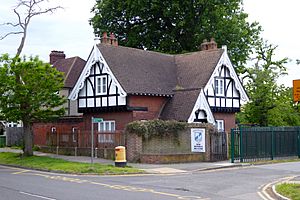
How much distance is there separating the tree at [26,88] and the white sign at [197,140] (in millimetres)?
9299

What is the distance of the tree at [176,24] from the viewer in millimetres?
48531

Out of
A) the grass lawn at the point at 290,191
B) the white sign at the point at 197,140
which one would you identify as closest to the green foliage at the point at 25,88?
the white sign at the point at 197,140

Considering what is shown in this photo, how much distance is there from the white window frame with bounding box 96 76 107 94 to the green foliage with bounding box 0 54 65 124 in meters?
4.41

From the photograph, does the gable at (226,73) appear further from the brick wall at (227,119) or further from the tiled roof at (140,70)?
the tiled roof at (140,70)

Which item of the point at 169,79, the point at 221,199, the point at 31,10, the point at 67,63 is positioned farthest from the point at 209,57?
the point at 221,199

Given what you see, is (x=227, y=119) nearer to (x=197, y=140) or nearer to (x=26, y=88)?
(x=197, y=140)

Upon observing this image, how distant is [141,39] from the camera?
50.9m

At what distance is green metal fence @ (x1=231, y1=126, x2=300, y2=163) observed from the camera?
30.7 meters

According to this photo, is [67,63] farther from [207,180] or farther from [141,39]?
[207,180]

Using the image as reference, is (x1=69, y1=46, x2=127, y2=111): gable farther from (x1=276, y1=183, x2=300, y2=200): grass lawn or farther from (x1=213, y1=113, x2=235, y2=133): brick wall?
(x1=276, y1=183, x2=300, y2=200): grass lawn

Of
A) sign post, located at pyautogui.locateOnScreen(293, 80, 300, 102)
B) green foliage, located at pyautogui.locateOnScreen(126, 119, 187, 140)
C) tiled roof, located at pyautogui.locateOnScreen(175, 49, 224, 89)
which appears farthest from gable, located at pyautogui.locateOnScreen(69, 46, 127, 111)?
sign post, located at pyautogui.locateOnScreen(293, 80, 300, 102)

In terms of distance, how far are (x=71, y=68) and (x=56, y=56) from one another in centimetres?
587

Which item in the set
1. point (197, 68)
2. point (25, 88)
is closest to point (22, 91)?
point (25, 88)

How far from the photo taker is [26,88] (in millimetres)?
30812
